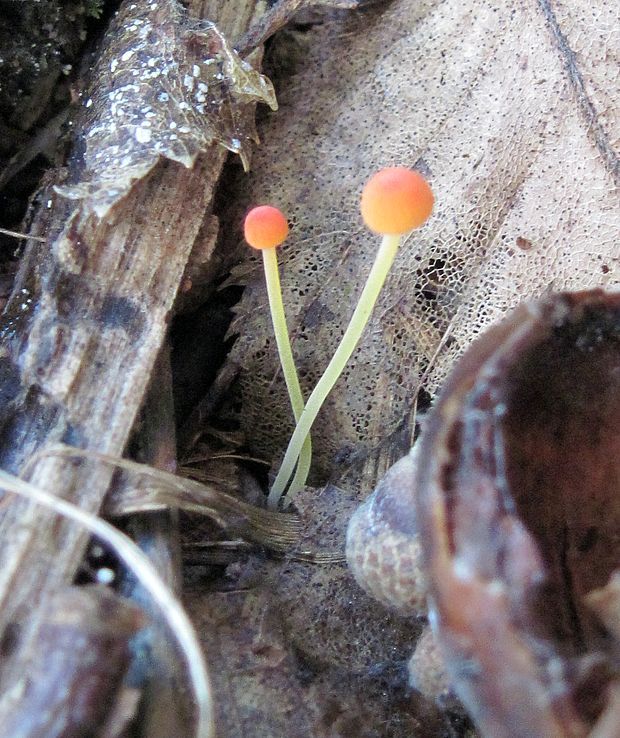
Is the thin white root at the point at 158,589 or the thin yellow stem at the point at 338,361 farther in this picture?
the thin yellow stem at the point at 338,361

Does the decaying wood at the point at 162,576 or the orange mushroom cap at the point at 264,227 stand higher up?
the orange mushroom cap at the point at 264,227

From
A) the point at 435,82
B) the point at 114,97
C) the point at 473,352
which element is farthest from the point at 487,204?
the point at 114,97

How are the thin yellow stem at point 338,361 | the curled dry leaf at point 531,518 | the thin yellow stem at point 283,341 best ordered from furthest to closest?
the thin yellow stem at point 283,341 < the thin yellow stem at point 338,361 < the curled dry leaf at point 531,518

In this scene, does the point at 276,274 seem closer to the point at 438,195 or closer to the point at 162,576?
the point at 438,195

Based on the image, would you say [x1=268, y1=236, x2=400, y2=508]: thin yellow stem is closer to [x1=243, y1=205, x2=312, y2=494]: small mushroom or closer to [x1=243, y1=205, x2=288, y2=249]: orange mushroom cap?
[x1=243, y1=205, x2=312, y2=494]: small mushroom

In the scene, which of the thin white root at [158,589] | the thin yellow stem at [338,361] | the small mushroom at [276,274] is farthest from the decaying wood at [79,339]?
the thin yellow stem at [338,361]

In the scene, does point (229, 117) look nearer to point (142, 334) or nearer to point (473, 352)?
point (142, 334)

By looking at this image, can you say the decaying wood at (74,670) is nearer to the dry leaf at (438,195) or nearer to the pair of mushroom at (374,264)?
the pair of mushroom at (374,264)

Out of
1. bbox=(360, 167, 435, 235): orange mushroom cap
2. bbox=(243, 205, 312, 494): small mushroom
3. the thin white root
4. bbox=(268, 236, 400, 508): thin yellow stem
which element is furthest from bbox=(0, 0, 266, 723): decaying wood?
bbox=(360, 167, 435, 235): orange mushroom cap
